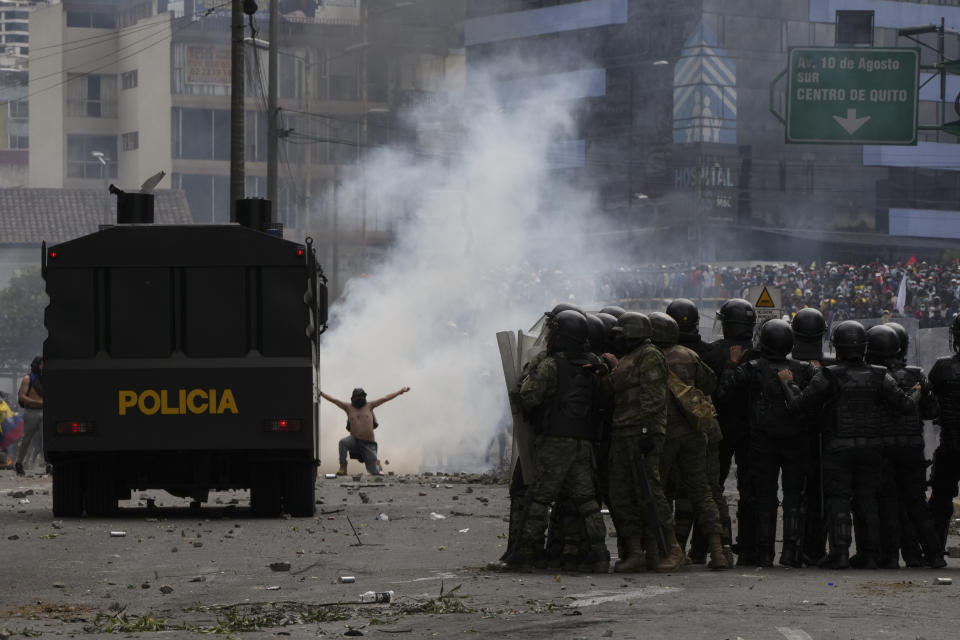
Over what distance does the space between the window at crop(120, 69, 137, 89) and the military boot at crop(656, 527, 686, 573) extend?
226 ft

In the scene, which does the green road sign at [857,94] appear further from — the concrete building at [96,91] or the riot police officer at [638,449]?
the concrete building at [96,91]

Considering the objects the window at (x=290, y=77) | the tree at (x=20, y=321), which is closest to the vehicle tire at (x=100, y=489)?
the tree at (x=20, y=321)

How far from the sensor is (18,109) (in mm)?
94438

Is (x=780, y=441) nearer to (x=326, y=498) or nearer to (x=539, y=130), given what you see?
(x=326, y=498)

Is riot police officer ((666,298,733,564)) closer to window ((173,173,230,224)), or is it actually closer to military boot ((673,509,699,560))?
military boot ((673,509,699,560))

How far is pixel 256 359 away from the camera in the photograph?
14.0 m

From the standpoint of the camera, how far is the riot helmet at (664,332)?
34.3 feet

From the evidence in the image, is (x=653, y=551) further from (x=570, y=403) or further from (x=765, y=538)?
(x=570, y=403)

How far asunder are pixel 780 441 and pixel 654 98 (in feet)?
219

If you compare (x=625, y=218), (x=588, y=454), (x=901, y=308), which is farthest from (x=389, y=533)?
(x=625, y=218)

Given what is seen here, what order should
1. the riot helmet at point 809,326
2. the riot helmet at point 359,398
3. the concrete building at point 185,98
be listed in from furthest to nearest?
the concrete building at point 185,98 < the riot helmet at point 359,398 < the riot helmet at point 809,326

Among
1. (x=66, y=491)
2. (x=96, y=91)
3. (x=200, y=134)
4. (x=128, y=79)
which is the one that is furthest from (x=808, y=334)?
(x=96, y=91)

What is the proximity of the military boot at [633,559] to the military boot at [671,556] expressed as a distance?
11 cm

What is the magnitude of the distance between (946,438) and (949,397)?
0.88ft
